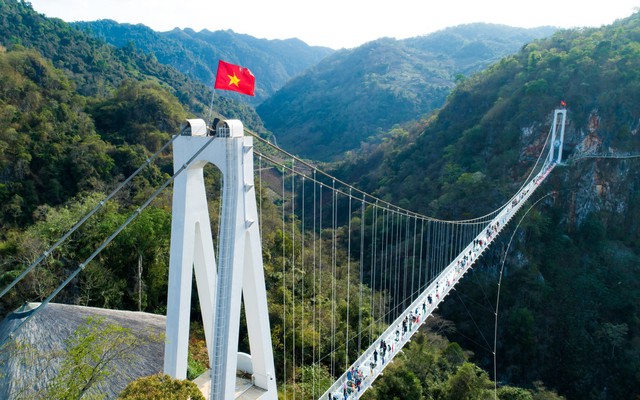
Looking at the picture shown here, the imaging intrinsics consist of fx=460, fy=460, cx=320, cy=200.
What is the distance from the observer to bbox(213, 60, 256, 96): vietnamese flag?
6.46m

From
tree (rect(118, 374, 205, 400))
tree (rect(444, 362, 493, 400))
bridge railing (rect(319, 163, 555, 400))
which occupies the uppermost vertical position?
tree (rect(118, 374, 205, 400))

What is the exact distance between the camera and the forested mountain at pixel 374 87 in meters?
70.8

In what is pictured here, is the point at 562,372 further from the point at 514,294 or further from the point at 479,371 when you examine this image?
the point at 479,371

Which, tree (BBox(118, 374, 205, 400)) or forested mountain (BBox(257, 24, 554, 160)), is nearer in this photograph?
tree (BBox(118, 374, 205, 400))

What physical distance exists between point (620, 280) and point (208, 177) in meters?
20.9

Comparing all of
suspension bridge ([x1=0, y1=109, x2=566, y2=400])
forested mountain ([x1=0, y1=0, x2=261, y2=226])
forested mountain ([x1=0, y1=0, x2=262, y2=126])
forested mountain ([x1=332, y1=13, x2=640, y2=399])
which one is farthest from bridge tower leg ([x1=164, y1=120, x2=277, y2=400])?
forested mountain ([x1=0, y1=0, x2=262, y2=126])

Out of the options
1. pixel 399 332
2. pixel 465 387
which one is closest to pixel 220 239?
pixel 399 332

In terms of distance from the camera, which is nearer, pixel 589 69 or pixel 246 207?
pixel 246 207

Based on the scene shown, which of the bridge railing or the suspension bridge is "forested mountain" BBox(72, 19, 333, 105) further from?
the suspension bridge

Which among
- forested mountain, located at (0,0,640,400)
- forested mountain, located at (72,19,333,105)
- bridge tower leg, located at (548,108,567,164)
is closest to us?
forested mountain, located at (0,0,640,400)

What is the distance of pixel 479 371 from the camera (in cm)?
1515

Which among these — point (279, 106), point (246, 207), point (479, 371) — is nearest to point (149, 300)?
point (246, 207)

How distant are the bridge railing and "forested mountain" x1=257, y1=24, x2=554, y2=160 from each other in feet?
103

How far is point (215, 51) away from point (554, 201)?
126m
